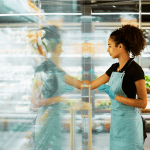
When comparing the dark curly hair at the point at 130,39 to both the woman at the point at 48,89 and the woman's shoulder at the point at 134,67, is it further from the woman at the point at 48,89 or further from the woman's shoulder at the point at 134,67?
the woman at the point at 48,89

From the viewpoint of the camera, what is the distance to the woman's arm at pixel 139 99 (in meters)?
1.34

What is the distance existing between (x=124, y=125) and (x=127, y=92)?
0.97 feet

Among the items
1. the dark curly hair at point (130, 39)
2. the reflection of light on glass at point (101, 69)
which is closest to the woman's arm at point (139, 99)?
the dark curly hair at point (130, 39)

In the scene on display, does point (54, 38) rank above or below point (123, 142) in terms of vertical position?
above

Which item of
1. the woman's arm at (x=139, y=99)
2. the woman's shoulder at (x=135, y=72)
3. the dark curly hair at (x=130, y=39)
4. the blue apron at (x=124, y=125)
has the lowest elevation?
the blue apron at (x=124, y=125)

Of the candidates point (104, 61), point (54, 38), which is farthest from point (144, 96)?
point (104, 61)

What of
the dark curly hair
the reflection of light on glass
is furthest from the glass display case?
the reflection of light on glass

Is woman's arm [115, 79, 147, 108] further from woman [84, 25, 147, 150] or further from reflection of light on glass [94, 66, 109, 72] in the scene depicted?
reflection of light on glass [94, 66, 109, 72]

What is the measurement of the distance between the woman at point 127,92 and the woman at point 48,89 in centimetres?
84

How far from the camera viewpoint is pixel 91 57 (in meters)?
2.76

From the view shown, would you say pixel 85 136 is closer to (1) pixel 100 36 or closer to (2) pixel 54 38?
(2) pixel 54 38

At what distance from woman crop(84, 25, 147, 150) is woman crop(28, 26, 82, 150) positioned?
84cm

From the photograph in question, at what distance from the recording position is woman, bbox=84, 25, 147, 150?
1.39 metres

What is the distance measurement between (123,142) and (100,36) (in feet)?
5.66
